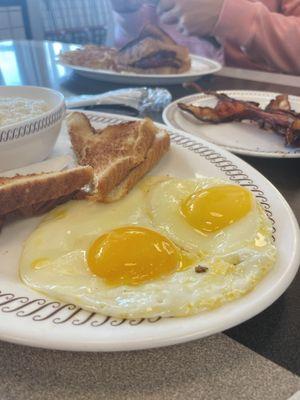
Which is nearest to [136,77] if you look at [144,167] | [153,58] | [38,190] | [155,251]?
[153,58]

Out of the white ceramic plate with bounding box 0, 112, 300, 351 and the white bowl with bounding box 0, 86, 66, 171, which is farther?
the white bowl with bounding box 0, 86, 66, 171

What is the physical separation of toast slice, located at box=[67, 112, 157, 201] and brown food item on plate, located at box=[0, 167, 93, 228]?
2.5 inches

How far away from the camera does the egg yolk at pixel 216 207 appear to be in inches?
37.3

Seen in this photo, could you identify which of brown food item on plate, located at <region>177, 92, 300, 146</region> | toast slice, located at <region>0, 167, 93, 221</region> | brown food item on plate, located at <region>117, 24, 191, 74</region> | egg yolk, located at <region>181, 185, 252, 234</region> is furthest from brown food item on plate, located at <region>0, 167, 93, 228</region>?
brown food item on plate, located at <region>117, 24, 191, 74</region>

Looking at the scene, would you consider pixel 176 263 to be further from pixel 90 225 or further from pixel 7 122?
pixel 7 122

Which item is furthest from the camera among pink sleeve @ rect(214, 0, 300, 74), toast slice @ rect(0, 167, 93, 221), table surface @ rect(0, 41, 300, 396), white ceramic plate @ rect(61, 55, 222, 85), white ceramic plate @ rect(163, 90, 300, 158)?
pink sleeve @ rect(214, 0, 300, 74)

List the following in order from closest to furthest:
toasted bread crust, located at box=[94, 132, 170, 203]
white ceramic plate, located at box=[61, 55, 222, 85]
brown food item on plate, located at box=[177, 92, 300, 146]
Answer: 1. toasted bread crust, located at box=[94, 132, 170, 203]
2. brown food item on plate, located at box=[177, 92, 300, 146]
3. white ceramic plate, located at box=[61, 55, 222, 85]

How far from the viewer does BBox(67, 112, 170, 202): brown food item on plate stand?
111 cm

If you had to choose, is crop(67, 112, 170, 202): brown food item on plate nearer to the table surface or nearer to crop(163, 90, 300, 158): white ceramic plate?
crop(163, 90, 300, 158): white ceramic plate

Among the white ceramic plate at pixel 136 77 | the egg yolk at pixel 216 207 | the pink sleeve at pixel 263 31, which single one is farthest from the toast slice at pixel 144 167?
the pink sleeve at pixel 263 31

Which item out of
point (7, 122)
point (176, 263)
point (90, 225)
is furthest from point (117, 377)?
point (7, 122)

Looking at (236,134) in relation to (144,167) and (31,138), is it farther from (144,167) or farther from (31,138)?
(31,138)

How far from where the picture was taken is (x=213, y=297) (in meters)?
0.71

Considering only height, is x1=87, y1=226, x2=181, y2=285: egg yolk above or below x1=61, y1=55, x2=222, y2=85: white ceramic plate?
below
